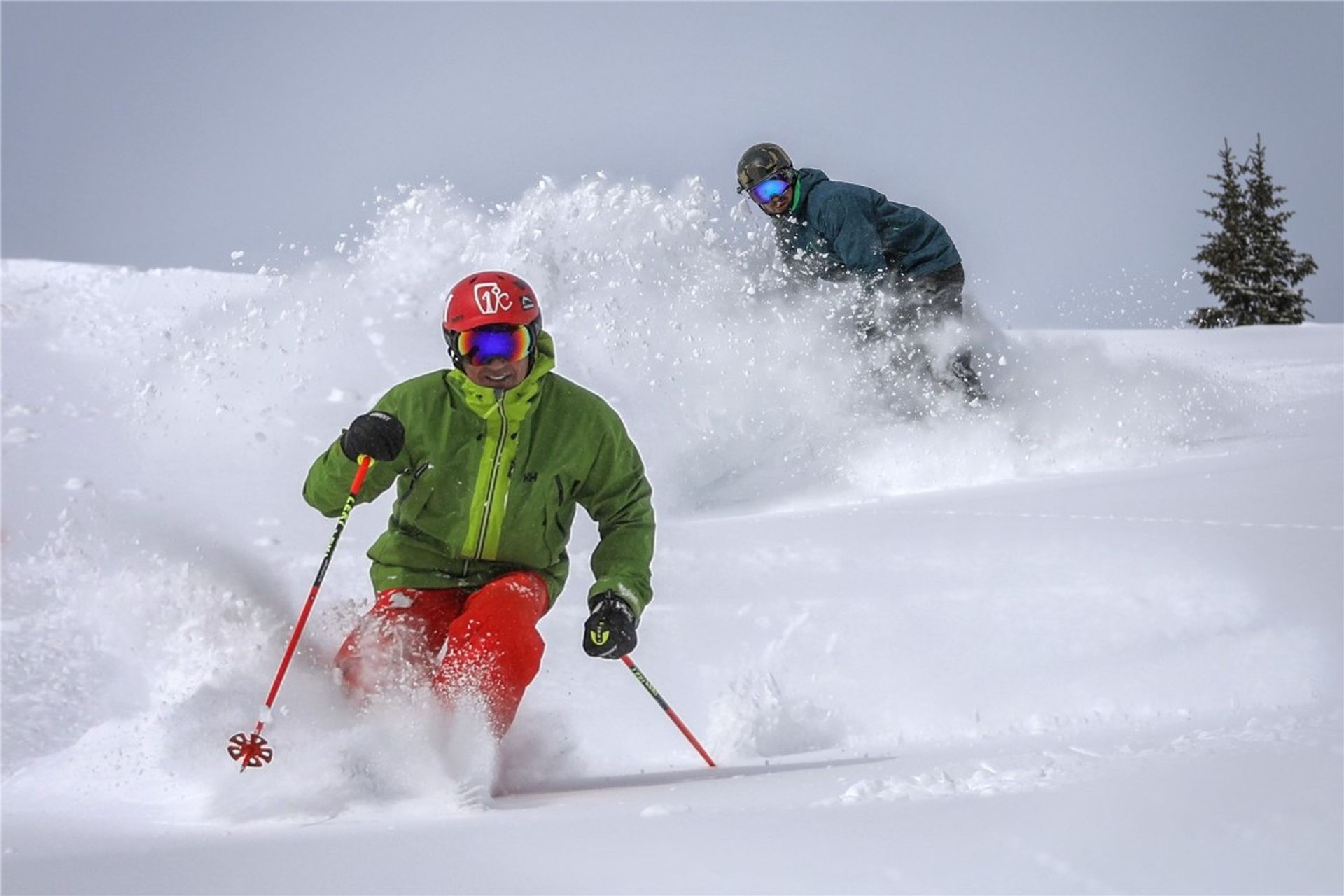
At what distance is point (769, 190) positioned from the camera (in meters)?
7.34

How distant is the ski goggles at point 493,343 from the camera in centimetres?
330

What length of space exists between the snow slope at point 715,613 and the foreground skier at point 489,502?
8.9 inches

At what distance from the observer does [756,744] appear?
391 cm

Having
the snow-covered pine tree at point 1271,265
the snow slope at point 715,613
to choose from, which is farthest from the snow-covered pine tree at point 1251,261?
the snow slope at point 715,613

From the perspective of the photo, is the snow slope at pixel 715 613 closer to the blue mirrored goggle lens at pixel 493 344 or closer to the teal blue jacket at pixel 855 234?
the teal blue jacket at pixel 855 234

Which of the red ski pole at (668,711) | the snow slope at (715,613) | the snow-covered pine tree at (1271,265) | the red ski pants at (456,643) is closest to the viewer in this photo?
the snow slope at (715,613)

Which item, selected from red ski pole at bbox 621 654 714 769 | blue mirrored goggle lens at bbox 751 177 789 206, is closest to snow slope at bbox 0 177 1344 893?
red ski pole at bbox 621 654 714 769

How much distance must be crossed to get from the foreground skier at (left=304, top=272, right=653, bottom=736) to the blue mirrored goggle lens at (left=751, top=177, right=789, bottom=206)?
4011 millimetres

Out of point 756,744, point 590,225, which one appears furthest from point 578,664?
point 590,225

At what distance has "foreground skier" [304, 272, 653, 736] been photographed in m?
3.29

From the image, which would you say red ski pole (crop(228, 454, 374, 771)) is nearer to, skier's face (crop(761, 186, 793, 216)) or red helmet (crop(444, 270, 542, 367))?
red helmet (crop(444, 270, 542, 367))

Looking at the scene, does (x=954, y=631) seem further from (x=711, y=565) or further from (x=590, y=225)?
(x=590, y=225)

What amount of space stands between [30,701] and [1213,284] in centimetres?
2984

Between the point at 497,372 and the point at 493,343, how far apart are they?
0.08 m
